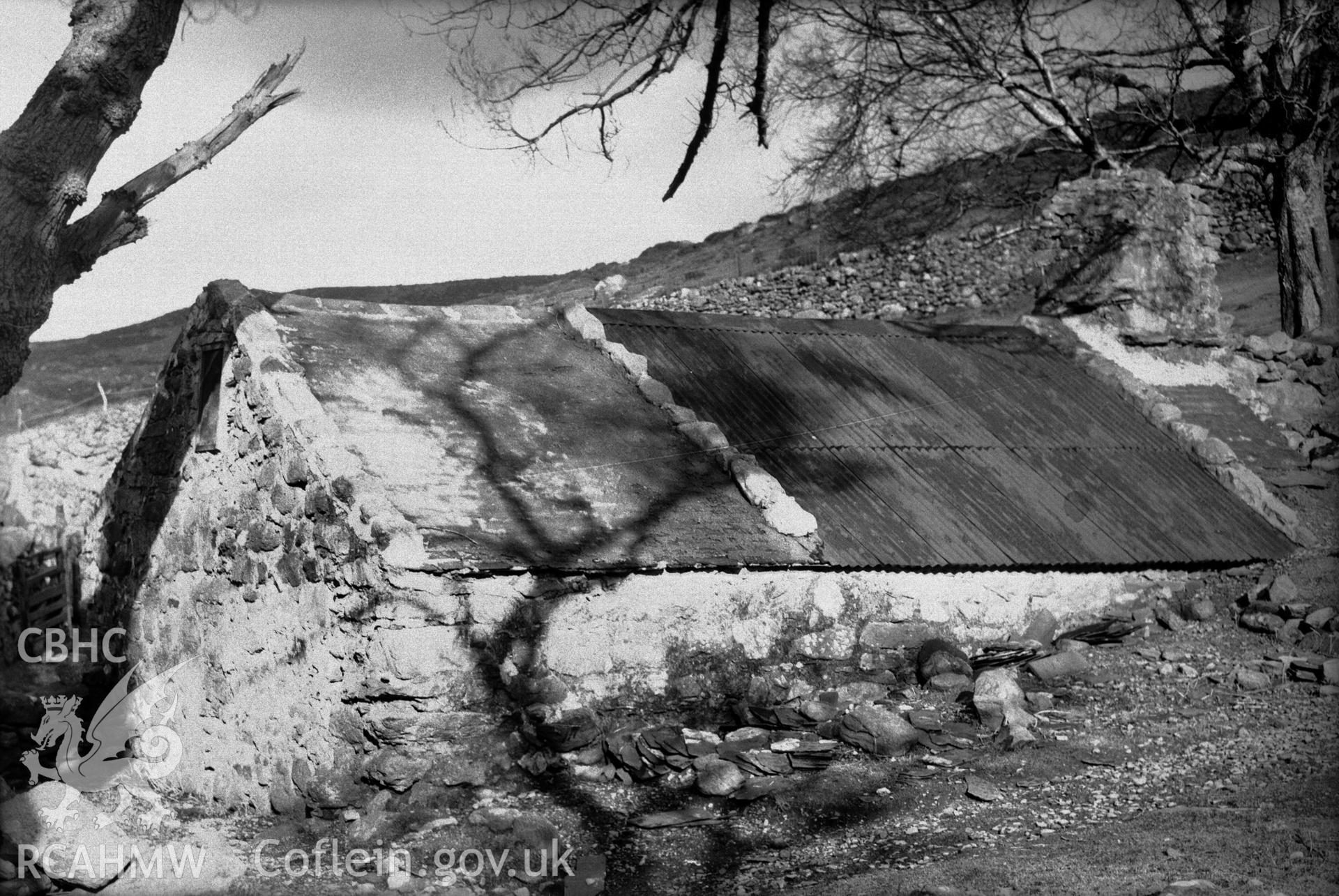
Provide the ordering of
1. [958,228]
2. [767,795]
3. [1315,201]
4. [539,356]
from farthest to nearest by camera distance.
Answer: [958,228]
[1315,201]
[539,356]
[767,795]

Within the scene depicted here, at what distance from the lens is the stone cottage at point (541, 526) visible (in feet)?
21.5

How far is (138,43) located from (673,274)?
79.9ft

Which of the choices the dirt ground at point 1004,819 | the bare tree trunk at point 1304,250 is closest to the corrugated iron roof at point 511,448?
the dirt ground at point 1004,819

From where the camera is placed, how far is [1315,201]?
47.9ft

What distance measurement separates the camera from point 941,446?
9539 millimetres

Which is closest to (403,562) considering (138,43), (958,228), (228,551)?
(228,551)

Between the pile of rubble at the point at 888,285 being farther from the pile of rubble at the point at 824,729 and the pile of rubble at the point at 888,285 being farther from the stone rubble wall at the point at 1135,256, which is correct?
the pile of rubble at the point at 824,729

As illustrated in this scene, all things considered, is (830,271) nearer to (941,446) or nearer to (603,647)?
(941,446)

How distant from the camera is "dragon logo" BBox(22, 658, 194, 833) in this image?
7.88 meters

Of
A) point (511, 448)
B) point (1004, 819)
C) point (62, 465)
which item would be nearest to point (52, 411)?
point (62, 465)

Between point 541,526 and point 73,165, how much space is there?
9.44 feet

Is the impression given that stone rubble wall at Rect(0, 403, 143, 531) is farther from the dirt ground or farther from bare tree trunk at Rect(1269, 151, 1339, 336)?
bare tree trunk at Rect(1269, 151, 1339, 336)

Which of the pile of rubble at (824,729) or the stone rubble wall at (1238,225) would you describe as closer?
the pile of rubble at (824,729)

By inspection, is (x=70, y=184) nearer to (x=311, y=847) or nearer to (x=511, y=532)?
(x=511, y=532)
